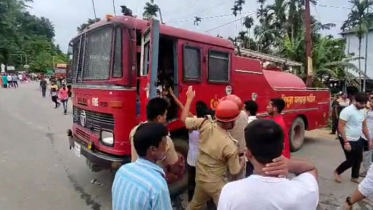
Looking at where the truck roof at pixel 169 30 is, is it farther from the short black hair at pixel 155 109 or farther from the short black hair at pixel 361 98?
the short black hair at pixel 361 98

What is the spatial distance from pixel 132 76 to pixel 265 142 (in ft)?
10.5

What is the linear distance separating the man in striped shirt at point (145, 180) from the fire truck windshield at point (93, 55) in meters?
2.96

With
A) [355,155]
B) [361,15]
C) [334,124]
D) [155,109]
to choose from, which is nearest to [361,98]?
[355,155]

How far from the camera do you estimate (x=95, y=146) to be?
4746 mm

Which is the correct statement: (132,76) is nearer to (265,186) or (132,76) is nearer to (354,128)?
(265,186)

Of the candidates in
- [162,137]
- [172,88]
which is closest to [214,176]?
[162,137]

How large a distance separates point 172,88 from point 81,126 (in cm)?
169

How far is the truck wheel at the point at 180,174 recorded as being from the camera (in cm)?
474

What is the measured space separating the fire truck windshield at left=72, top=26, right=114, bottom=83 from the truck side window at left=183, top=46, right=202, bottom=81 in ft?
3.61

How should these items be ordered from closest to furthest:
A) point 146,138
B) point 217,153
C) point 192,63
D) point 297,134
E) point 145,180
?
point 145,180, point 146,138, point 217,153, point 192,63, point 297,134

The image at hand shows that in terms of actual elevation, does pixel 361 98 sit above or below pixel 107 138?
above

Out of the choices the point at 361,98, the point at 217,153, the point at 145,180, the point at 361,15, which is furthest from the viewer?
the point at 361,15

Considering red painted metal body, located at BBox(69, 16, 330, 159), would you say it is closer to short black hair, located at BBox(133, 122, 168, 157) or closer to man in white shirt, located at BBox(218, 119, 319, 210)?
short black hair, located at BBox(133, 122, 168, 157)

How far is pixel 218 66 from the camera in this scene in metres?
5.42
